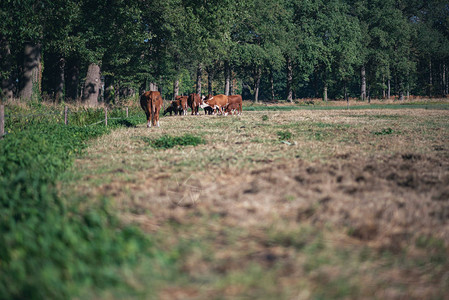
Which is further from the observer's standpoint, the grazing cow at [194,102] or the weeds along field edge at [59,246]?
the grazing cow at [194,102]

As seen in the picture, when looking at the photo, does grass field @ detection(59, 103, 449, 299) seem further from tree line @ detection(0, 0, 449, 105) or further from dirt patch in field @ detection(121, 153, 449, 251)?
tree line @ detection(0, 0, 449, 105)

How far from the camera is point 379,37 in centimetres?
5544

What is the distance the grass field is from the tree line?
1566cm

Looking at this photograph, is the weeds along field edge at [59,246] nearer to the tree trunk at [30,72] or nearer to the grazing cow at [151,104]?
the grazing cow at [151,104]

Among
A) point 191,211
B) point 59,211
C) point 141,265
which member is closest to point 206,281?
point 141,265

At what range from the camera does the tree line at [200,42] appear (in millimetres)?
20516

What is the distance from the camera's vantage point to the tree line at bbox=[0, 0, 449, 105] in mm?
20516

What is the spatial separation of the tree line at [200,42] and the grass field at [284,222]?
1566 cm

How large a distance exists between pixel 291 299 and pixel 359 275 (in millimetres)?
670

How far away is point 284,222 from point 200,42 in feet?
83.7

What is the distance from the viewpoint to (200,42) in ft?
89.3

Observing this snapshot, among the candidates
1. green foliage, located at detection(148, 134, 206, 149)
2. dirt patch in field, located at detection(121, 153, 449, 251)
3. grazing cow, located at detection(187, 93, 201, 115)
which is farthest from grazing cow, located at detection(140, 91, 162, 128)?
dirt patch in field, located at detection(121, 153, 449, 251)

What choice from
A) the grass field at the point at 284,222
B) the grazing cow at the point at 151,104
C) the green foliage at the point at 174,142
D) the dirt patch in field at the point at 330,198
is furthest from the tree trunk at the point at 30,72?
the dirt patch in field at the point at 330,198

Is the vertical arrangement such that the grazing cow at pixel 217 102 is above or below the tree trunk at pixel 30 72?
below
